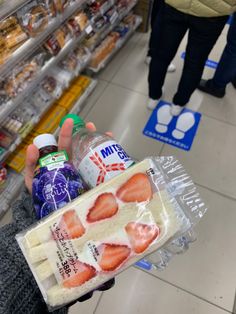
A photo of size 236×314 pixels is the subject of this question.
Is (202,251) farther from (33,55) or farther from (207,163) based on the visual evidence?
(33,55)

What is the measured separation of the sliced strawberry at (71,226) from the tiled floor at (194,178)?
957 mm

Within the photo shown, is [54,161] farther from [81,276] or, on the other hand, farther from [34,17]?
[34,17]

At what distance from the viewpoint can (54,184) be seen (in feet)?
1.74

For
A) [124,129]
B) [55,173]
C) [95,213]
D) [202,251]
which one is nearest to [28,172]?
[55,173]

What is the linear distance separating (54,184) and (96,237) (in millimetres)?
153

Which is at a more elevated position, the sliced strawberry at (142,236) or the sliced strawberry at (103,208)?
the sliced strawberry at (103,208)

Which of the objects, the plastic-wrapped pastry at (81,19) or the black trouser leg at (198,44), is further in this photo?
the plastic-wrapped pastry at (81,19)

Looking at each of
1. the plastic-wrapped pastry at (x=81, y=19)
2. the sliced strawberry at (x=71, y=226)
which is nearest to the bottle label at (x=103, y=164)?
the sliced strawberry at (x=71, y=226)

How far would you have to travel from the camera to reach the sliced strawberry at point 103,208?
440 mm

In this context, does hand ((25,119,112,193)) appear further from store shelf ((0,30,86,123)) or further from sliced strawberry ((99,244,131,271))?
store shelf ((0,30,86,123))

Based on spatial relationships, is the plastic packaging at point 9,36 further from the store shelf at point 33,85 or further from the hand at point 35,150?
the hand at point 35,150

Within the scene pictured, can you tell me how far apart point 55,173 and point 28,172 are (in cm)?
A: 15

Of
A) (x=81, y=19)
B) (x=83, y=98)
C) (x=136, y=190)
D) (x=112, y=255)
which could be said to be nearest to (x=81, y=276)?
(x=112, y=255)

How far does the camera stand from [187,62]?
1.47 m
